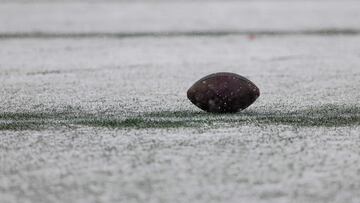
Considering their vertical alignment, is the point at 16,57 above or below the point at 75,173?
below

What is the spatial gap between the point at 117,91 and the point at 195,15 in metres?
8.28

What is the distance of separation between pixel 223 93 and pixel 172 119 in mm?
357

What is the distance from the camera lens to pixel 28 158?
3.95m

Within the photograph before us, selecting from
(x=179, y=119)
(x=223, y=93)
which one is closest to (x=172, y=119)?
(x=179, y=119)

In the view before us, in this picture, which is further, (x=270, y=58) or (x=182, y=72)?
(x=270, y=58)

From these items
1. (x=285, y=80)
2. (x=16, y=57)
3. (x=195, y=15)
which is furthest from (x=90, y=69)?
(x=195, y=15)

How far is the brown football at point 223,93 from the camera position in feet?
16.6

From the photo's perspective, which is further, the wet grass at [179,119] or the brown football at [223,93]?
the brown football at [223,93]

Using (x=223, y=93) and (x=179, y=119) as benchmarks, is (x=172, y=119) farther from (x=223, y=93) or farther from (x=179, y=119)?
(x=223, y=93)

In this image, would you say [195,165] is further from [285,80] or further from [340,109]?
[285,80]

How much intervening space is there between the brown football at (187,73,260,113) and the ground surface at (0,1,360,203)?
0.10 m

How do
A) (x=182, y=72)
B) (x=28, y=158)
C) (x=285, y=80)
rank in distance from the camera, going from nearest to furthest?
(x=28, y=158) → (x=285, y=80) → (x=182, y=72)

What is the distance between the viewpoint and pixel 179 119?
16.4 feet

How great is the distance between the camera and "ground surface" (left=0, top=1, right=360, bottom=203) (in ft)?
11.3
